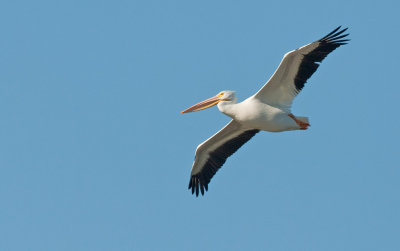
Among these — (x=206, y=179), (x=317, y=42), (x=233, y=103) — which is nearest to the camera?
(x=317, y=42)

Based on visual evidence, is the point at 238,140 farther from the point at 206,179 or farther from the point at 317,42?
the point at 317,42

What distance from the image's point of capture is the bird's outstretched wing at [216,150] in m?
17.0

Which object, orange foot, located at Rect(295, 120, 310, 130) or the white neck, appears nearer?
orange foot, located at Rect(295, 120, 310, 130)

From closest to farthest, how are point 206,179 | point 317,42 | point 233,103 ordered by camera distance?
point 317,42 < point 233,103 < point 206,179

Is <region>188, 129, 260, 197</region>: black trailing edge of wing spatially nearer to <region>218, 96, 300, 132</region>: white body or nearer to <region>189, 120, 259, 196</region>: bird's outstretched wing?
<region>189, 120, 259, 196</region>: bird's outstretched wing

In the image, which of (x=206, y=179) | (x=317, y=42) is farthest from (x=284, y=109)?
(x=206, y=179)

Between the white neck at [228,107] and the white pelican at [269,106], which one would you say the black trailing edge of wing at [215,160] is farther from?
the white neck at [228,107]

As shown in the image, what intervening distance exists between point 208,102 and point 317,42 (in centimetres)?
280

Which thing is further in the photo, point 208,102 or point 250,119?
point 208,102

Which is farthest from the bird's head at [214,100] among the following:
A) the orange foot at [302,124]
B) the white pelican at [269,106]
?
the orange foot at [302,124]

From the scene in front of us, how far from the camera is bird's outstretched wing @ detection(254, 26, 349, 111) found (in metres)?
15.3

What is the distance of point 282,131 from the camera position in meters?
16.1

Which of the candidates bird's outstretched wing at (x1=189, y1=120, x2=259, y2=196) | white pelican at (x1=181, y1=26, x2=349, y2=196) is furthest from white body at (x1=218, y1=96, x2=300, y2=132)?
bird's outstretched wing at (x1=189, y1=120, x2=259, y2=196)

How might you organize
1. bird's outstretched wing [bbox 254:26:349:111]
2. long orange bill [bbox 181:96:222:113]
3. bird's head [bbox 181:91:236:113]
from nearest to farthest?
bird's outstretched wing [bbox 254:26:349:111] < bird's head [bbox 181:91:236:113] < long orange bill [bbox 181:96:222:113]
